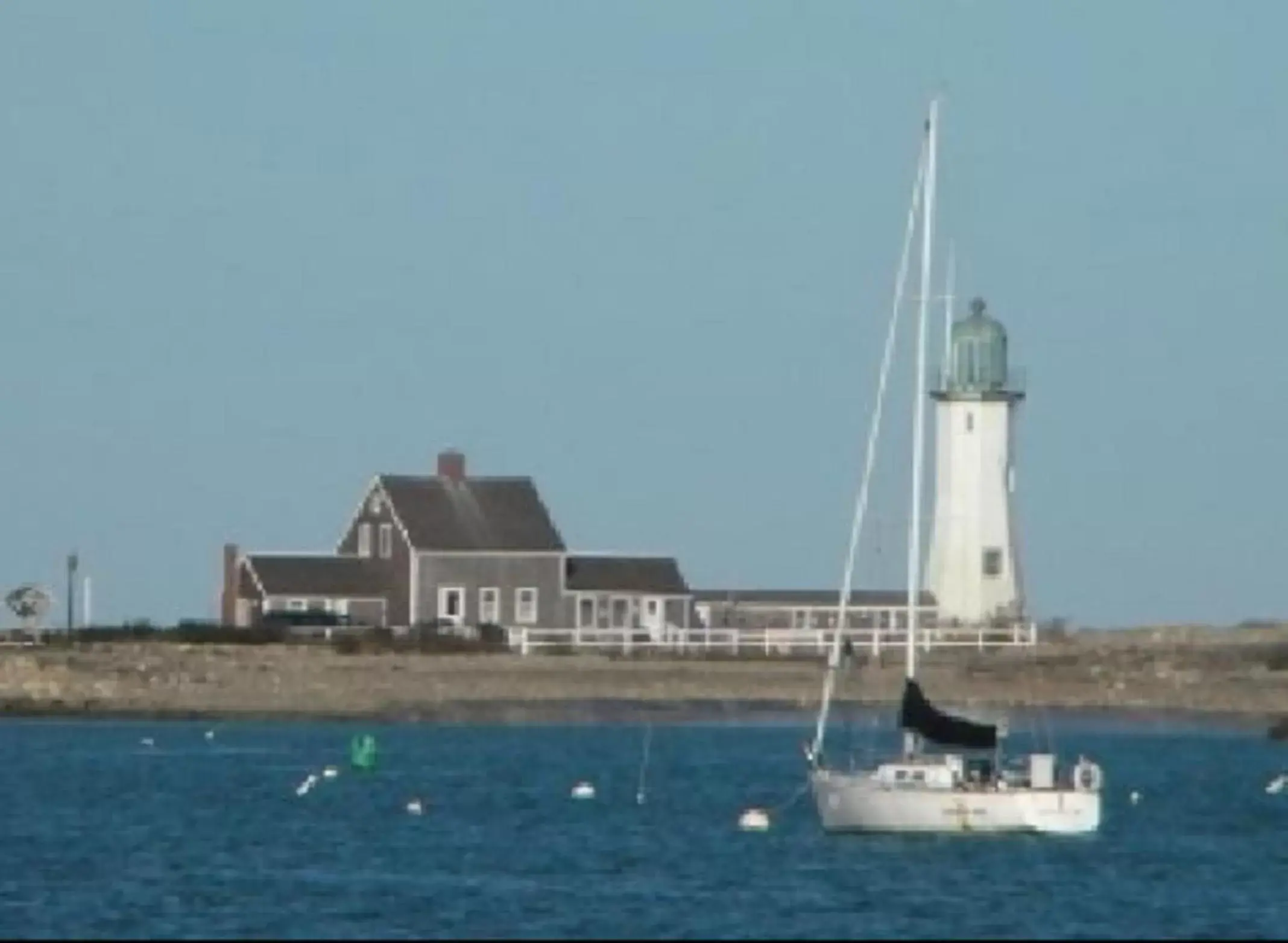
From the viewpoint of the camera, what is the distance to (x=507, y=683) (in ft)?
329

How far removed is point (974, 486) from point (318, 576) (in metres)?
14.6

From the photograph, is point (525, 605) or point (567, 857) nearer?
point (567, 857)

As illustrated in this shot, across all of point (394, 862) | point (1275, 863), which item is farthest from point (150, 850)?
point (1275, 863)

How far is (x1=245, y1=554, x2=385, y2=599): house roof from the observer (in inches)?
4269

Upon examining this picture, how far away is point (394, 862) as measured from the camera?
5806 cm

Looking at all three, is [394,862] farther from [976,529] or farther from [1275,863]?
[976,529]

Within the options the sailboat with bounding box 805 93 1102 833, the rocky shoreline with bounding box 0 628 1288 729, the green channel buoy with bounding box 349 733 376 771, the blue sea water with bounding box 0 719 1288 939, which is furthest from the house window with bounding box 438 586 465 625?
the sailboat with bounding box 805 93 1102 833

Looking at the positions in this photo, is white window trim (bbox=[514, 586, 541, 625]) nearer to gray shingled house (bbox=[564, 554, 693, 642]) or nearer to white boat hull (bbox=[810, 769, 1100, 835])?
gray shingled house (bbox=[564, 554, 693, 642])

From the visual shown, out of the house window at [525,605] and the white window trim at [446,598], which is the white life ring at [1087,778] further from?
the house window at [525,605]

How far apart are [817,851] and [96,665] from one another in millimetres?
44852

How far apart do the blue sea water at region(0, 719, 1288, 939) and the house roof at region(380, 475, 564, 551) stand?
1919cm

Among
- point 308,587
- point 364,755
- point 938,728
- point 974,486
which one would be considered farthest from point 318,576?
point 938,728

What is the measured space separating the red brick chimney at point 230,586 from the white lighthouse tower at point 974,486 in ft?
50.4

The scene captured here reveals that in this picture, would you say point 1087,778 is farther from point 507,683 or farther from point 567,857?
point 507,683
